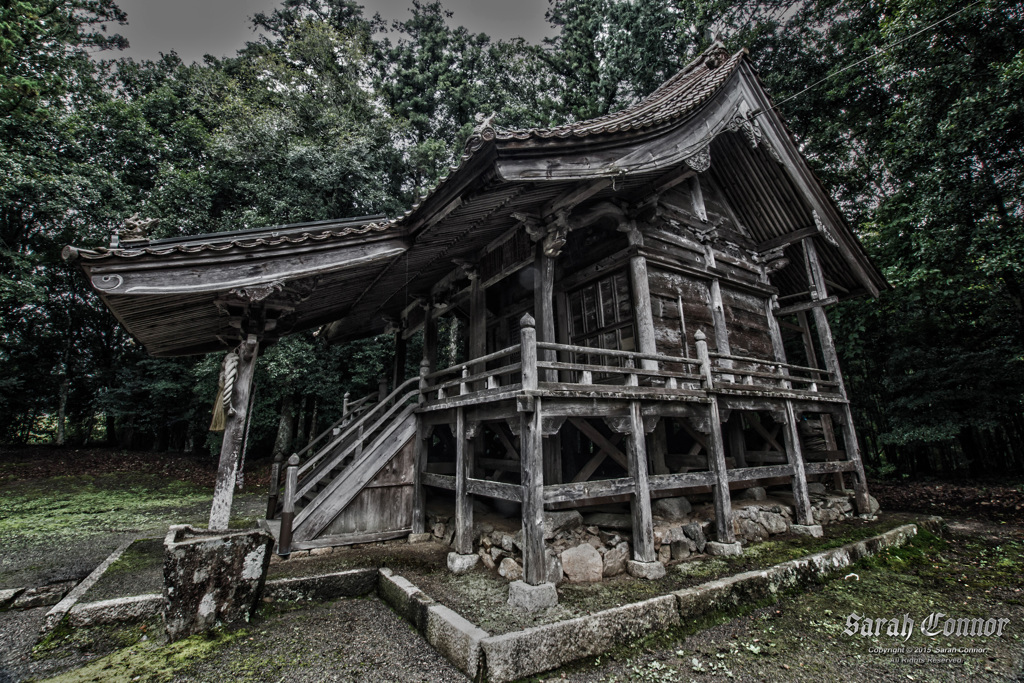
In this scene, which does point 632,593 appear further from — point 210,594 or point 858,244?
point 858,244

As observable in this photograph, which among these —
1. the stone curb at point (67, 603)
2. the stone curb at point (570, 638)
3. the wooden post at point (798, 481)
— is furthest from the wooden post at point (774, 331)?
the stone curb at point (67, 603)

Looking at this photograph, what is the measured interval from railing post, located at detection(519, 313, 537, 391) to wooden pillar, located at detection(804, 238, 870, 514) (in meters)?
7.53

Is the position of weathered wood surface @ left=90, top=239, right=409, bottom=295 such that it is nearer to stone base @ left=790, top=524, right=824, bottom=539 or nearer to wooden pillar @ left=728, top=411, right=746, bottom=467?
wooden pillar @ left=728, top=411, right=746, bottom=467

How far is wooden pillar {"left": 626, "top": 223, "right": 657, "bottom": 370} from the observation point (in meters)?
7.01

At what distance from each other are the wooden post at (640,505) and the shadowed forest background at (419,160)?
10.4 meters

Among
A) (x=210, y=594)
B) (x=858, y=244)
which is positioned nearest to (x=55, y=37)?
(x=210, y=594)

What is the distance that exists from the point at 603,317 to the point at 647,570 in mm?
4247

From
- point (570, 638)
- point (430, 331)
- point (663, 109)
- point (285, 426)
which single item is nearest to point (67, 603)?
point (570, 638)

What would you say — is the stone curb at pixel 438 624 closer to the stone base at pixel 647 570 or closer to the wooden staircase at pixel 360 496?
the wooden staircase at pixel 360 496

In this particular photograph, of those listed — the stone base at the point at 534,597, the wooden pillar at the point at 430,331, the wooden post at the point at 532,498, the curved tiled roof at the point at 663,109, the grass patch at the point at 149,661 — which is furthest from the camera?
the wooden pillar at the point at 430,331

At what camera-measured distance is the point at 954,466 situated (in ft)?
51.5

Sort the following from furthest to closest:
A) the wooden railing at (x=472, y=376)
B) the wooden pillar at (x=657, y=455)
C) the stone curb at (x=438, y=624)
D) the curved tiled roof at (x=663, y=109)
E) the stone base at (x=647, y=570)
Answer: the wooden pillar at (x=657, y=455), the wooden railing at (x=472, y=376), the stone base at (x=647, y=570), the curved tiled roof at (x=663, y=109), the stone curb at (x=438, y=624)

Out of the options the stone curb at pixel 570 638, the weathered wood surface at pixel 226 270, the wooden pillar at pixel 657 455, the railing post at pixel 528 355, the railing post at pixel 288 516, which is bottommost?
the stone curb at pixel 570 638

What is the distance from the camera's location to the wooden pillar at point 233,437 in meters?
4.91
